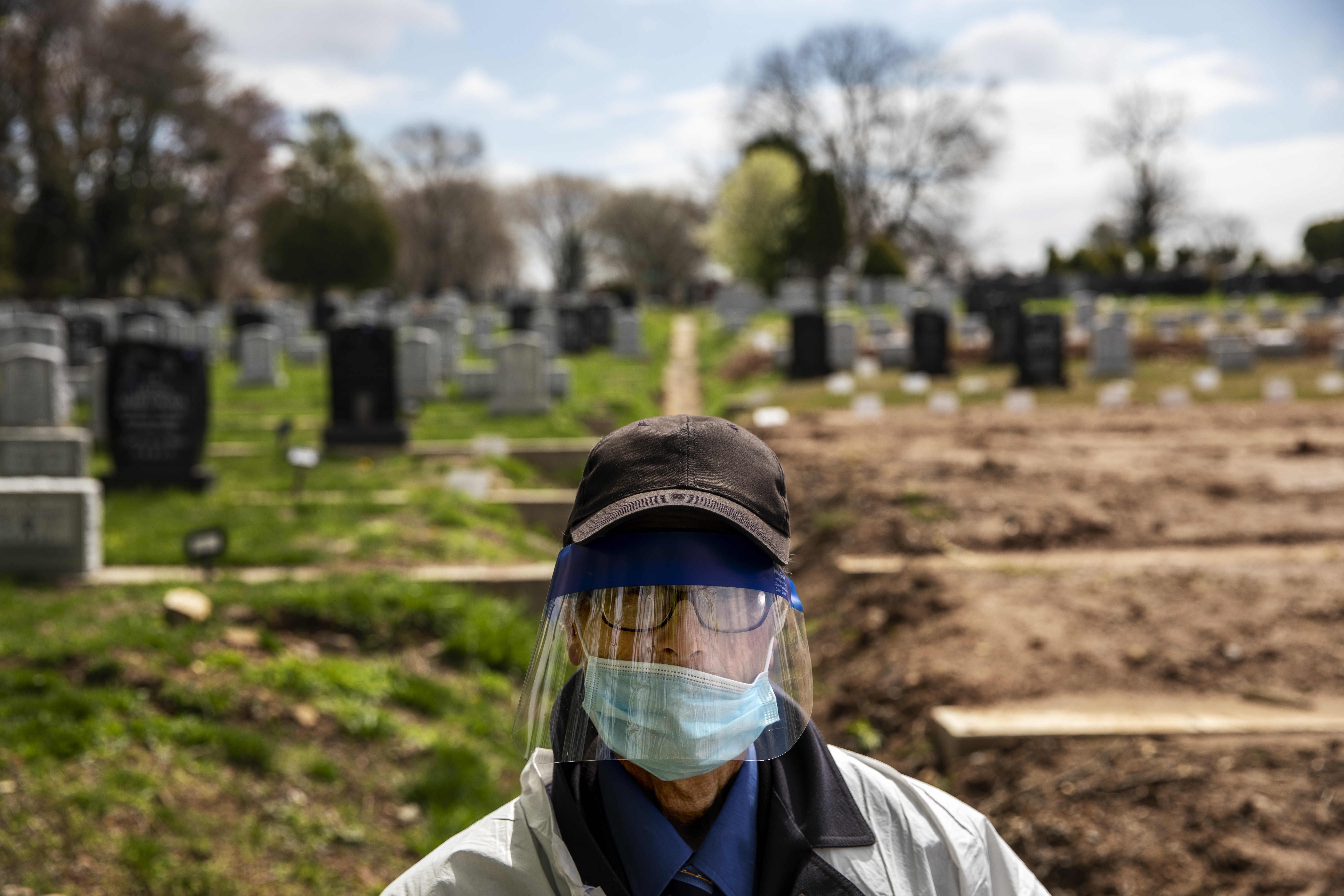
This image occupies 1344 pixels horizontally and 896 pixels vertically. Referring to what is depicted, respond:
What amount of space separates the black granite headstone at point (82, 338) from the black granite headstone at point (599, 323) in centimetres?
1227

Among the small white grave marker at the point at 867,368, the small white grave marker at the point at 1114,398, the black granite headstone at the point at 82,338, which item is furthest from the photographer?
the small white grave marker at the point at 867,368

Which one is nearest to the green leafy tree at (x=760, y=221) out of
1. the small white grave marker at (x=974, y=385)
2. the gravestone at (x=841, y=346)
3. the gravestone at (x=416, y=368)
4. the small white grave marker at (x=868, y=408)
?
the gravestone at (x=841, y=346)

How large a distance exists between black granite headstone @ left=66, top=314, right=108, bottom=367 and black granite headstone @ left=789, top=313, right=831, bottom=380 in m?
14.2

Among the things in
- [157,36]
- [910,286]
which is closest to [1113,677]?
[910,286]

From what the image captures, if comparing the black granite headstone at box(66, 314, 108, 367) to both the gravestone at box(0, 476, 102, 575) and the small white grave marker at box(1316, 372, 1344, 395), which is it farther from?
the small white grave marker at box(1316, 372, 1344, 395)

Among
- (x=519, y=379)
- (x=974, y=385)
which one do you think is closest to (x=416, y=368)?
(x=519, y=379)

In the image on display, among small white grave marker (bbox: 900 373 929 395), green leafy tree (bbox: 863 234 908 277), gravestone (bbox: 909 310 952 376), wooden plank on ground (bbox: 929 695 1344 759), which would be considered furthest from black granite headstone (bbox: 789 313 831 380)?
green leafy tree (bbox: 863 234 908 277)

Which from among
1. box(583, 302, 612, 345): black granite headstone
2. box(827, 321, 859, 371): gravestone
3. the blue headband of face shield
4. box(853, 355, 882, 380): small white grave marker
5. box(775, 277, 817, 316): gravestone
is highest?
box(775, 277, 817, 316): gravestone

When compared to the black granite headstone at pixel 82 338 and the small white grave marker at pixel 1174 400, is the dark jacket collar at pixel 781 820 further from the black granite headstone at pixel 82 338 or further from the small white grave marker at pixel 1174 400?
the black granite headstone at pixel 82 338

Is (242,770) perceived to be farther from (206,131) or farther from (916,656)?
(206,131)

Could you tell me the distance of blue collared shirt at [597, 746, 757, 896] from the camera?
4.62ft

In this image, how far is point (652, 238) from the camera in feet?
275

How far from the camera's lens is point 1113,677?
5.00 metres

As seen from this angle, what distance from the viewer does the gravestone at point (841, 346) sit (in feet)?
72.1
